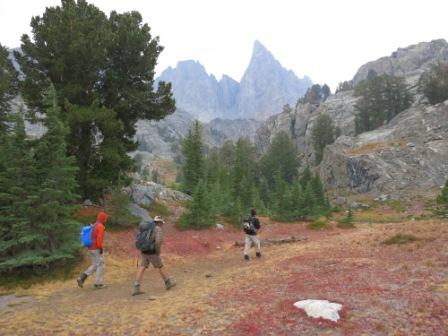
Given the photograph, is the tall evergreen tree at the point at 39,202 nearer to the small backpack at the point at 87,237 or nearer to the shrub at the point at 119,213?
the small backpack at the point at 87,237

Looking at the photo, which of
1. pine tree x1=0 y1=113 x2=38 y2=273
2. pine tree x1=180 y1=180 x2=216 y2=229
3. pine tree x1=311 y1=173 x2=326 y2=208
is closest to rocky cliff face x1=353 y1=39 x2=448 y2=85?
pine tree x1=311 y1=173 x2=326 y2=208

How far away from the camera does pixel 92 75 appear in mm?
26906

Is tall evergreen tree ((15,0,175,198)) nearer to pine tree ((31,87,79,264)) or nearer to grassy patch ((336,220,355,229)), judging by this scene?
pine tree ((31,87,79,264))

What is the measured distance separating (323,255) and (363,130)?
93.6 metres

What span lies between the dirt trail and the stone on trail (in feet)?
0.70

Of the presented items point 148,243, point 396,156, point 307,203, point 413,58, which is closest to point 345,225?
point 307,203

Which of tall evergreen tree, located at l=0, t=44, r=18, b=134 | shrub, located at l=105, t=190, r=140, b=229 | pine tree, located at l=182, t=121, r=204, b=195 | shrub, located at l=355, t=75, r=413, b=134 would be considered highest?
shrub, located at l=355, t=75, r=413, b=134

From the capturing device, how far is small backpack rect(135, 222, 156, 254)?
485 inches

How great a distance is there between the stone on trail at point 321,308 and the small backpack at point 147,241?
17.1 ft

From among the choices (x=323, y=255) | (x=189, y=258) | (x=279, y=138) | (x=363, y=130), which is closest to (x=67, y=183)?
(x=189, y=258)

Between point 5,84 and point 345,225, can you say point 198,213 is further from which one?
point 5,84

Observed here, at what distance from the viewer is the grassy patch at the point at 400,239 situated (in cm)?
1793

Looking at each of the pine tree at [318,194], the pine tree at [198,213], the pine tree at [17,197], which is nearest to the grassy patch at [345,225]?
the pine tree at [198,213]

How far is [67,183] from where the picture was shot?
1672 cm
